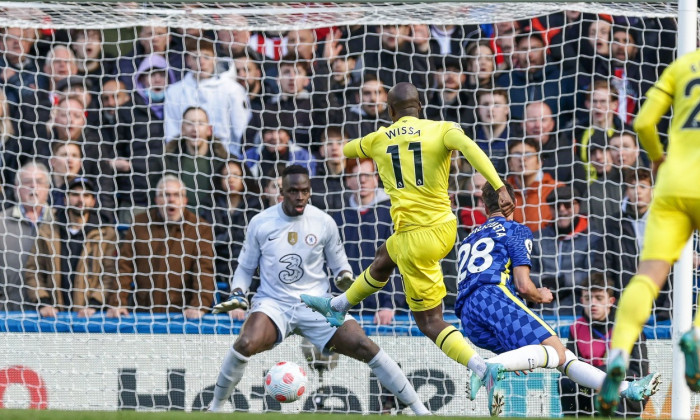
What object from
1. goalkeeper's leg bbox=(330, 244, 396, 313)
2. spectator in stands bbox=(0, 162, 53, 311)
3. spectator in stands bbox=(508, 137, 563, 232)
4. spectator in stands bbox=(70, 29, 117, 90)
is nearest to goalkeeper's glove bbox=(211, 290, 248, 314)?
goalkeeper's leg bbox=(330, 244, 396, 313)

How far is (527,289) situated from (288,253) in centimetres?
240

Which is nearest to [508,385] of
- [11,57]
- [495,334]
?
[495,334]

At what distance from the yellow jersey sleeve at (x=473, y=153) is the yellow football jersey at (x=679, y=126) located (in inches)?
61.3

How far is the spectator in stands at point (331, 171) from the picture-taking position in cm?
930

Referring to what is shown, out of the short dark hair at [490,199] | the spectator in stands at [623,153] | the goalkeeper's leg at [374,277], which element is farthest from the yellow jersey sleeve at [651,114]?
the spectator in stands at [623,153]

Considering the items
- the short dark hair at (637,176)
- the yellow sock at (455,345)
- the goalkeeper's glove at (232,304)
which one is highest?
the short dark hair at (637,176)

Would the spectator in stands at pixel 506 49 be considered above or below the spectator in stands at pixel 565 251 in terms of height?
above

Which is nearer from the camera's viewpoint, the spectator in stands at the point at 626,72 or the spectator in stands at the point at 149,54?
the spectator in stands at the point at 626,72

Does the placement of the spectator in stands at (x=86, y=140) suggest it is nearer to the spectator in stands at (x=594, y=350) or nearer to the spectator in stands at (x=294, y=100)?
the spectator in stands at (x=294, y=100)

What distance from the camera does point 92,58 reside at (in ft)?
31.6

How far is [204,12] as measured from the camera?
28.3 ft

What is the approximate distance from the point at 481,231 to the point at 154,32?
414 cm

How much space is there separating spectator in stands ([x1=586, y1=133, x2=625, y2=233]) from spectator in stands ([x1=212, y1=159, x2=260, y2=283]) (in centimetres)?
283

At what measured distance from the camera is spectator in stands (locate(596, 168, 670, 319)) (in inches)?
346
